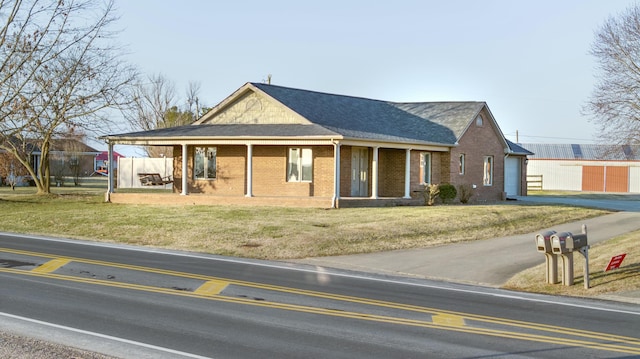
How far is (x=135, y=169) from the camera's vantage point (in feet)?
182

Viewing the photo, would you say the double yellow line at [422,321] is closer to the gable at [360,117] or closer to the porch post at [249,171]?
the porch post at [249,171]

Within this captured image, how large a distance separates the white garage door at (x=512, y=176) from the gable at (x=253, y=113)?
17269 mm

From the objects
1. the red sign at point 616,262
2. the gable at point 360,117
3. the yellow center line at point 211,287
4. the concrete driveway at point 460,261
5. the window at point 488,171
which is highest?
the gable at point 360,117

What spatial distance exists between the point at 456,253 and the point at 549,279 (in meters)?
5.12

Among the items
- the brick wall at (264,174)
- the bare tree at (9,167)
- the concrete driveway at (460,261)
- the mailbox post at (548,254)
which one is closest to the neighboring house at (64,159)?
the bare tree at (9,167)

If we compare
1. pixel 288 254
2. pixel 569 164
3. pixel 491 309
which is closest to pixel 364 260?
pixel 288 254

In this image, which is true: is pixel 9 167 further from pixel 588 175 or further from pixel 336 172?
pixel 588 175

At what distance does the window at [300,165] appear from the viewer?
31.9 m

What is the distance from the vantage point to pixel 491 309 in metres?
12.1

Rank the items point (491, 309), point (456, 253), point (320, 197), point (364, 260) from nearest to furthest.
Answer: point (491, 309) < point (364, 260) < point (456, 253) < point (320, 197)

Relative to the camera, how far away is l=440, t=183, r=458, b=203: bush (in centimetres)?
3403

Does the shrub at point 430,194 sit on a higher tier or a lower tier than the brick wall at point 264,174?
lower

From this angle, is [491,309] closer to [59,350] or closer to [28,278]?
[59,350]

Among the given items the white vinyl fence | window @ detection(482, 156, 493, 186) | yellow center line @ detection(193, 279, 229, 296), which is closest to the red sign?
yellow center line @ detection(193, 279, 229, 296)
